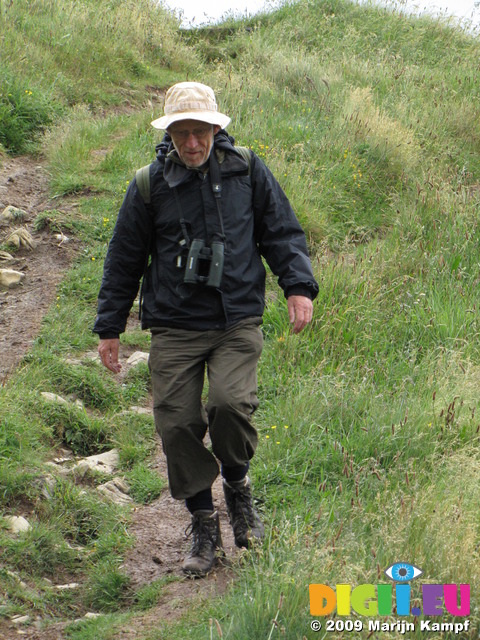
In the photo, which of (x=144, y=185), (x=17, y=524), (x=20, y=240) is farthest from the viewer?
(x=20, y=240)

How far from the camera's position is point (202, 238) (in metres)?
3.96

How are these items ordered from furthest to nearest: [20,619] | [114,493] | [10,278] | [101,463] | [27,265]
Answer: [27,265] → [10,278] → [101,463] → [114,493] → [20,619]

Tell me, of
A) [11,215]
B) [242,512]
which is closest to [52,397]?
[242,512]

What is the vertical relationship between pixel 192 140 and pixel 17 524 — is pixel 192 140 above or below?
above

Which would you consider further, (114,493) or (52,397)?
(52,397)

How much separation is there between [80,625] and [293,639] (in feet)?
3.84

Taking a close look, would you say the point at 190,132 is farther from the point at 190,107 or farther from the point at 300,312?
the point at 300,312

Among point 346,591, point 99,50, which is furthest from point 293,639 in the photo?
point 99,50

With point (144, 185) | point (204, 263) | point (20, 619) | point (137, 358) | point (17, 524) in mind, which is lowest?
point (137, 358)

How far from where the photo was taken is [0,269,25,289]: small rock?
739 cm

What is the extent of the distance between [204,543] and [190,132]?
198cm

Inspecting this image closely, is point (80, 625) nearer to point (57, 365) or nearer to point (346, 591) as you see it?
point (346, 591)

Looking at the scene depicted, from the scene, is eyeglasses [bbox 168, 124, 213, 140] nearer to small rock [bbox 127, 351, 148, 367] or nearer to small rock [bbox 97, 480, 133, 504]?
small rock [bbox 97, 480, 133, 504]

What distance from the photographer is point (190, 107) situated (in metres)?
3.90
